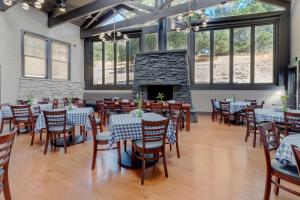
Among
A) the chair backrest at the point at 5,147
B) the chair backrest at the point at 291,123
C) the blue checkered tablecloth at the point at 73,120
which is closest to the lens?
the chair backrest at the point at 5,147

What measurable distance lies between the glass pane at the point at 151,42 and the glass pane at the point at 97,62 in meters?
2.79

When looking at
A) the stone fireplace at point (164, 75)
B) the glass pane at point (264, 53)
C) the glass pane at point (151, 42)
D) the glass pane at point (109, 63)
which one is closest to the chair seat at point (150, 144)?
the stone fireplace at point (164, 75)

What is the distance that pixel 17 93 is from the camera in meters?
7.75

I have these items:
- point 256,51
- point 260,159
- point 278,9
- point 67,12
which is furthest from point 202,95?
point 67,12

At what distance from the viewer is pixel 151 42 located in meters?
10.0

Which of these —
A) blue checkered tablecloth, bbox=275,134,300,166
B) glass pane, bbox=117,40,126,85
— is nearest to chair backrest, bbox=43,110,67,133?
blue checkered tablecloth, bbox=275,134,300,166

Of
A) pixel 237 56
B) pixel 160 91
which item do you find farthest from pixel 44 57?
pixel 237 56

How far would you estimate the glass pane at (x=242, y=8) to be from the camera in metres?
8.22

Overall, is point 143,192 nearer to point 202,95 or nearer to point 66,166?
point 66,166

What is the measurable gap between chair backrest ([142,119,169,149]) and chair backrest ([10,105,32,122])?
348 cm

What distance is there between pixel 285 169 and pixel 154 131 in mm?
1511

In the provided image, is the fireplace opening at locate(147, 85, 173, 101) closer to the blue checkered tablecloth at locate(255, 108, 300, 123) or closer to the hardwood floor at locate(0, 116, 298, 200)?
the hardwood floor at locate(0, 116, 298, 200)

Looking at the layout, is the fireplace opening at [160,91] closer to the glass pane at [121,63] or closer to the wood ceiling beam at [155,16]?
the glass pane at [121,63]

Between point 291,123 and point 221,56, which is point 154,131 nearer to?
point 291,123
